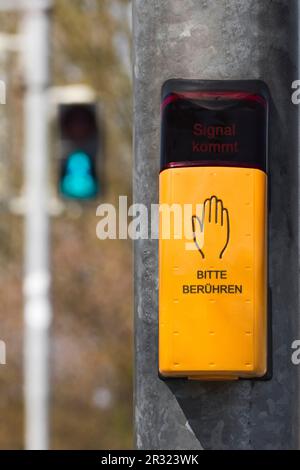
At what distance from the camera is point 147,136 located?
3336 millimetres

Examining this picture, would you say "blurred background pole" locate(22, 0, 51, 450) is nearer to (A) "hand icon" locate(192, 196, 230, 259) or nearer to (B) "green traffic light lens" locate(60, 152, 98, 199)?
(B) "green traffic light lens" locate(60, 152, 98, 199)

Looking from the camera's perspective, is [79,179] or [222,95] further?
[79,179]

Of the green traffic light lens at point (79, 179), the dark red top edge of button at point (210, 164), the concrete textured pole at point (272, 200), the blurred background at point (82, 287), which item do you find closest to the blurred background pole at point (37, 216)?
the green traffic light lens at point (79, 179)

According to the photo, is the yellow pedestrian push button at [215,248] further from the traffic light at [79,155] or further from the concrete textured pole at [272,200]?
the traffic light at [79,155]

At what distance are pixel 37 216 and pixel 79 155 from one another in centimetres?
170

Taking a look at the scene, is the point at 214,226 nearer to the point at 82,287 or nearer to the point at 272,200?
the point at 272,200

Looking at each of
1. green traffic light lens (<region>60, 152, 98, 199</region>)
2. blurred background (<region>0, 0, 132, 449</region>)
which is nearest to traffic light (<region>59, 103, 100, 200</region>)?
green traffic light lens (<region>60, 152, 98, 199</region>)

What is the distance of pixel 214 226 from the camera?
124 inches

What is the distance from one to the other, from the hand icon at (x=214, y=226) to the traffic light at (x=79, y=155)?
19.3 ft

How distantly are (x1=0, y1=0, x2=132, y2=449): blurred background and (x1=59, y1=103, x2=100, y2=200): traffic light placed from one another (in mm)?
5458

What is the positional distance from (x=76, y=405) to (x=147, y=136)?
1356cm

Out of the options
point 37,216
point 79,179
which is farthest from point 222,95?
point 37,216

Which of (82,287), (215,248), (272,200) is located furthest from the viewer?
(82,287)
